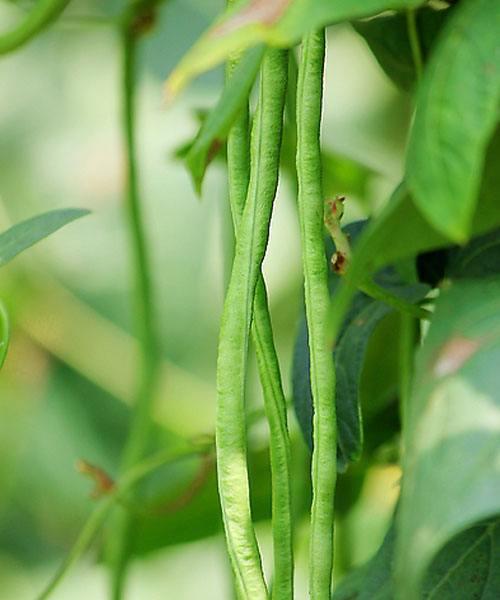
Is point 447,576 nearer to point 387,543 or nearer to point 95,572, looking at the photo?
point 387,543

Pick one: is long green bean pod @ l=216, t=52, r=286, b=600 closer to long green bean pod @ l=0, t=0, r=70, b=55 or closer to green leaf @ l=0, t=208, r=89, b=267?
green leaf @ l=0, t=208, r=89, b=267

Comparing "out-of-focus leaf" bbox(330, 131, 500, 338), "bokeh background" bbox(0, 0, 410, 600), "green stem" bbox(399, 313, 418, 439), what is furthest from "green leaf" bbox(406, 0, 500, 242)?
"bokeh background" bbox(0, 0, 410, 600)

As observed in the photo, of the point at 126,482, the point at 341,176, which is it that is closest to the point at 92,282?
the point at 341,176

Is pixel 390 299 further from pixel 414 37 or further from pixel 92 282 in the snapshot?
pixel 92 282

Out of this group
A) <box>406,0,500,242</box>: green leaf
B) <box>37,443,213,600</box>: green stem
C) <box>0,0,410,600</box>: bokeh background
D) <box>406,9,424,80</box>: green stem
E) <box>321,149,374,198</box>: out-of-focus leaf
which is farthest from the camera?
<box>0,0,410,600</box>: bokeh background

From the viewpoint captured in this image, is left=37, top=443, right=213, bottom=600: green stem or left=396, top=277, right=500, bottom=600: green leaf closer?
left=396, top=277, right=500, bottom=600: green leaf

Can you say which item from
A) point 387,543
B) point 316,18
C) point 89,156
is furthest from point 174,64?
point 316,18
